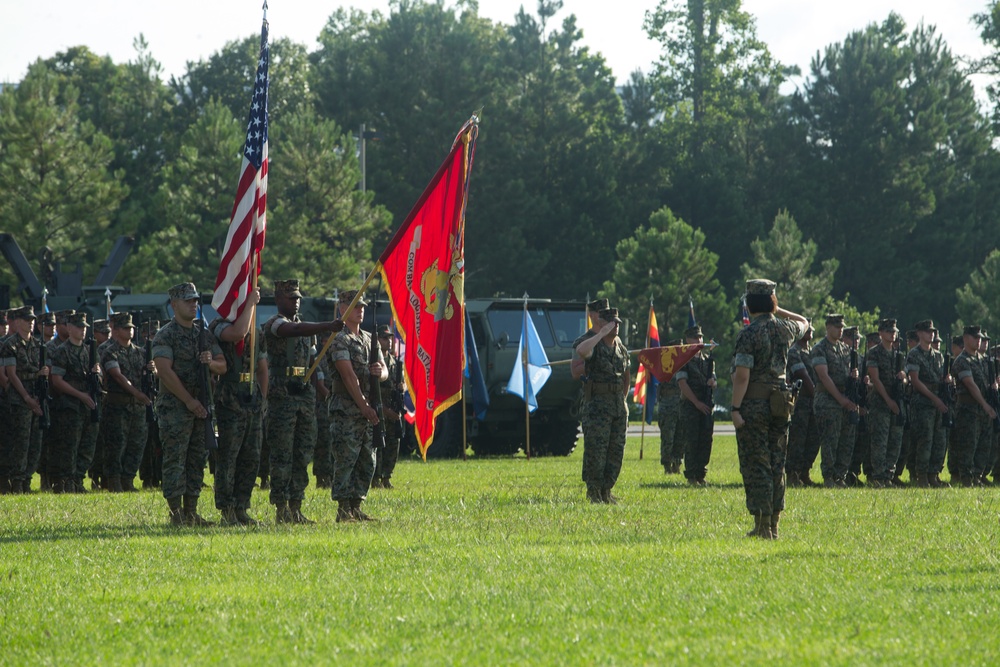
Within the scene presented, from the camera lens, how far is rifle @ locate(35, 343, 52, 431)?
50.3ft

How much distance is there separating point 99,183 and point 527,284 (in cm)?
1894

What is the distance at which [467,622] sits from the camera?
6844 mm

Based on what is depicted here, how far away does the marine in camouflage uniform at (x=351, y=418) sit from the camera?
1147 centimetres

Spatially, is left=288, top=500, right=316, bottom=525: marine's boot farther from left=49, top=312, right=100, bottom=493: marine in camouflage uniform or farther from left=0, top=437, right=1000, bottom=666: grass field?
left=49, top=312, right=100, bottom=493: marine in camouflage uniform

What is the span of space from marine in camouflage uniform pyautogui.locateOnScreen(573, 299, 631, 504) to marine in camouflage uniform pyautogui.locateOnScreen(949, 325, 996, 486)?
5.61m

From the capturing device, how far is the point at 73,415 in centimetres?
1577

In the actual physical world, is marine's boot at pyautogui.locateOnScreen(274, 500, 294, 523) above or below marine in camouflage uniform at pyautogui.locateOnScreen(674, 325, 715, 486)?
below

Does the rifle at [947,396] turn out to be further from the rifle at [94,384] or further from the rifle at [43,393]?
the rifle at [43,393]

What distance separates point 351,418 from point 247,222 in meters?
1.74

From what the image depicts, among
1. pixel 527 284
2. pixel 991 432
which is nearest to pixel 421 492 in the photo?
pixel 991 432

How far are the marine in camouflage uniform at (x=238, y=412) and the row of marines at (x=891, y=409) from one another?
6.90 m

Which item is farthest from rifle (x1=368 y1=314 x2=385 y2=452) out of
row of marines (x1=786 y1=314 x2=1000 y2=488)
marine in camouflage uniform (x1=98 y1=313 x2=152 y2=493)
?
row of marines (x1=786 y1=314 x2=1000 y2=488)

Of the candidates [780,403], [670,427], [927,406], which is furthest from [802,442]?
[780,403]

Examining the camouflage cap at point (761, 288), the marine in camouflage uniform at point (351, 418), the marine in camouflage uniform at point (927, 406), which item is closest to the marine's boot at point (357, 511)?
the marine in camouflage uniform at point (351, 418)
